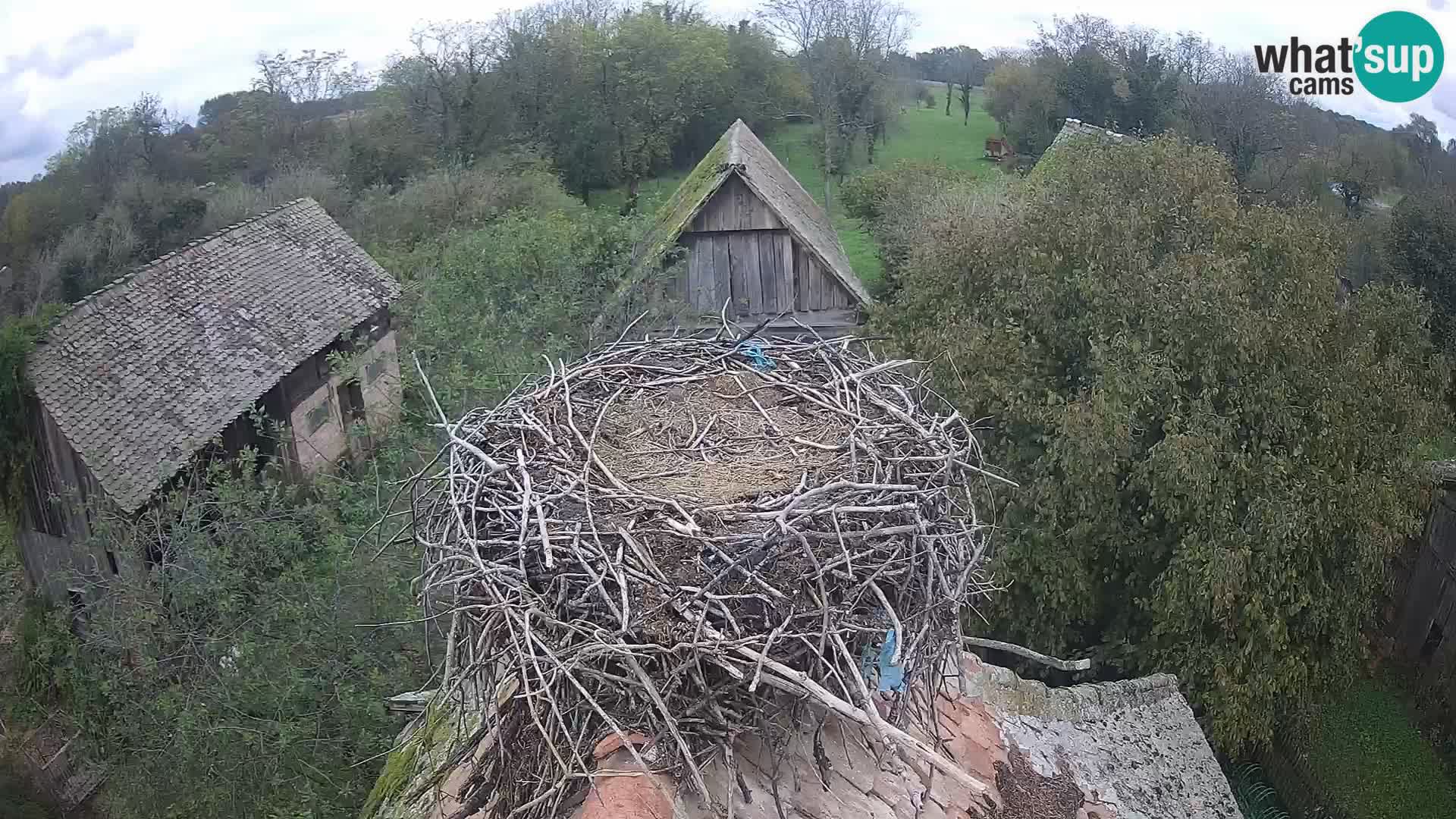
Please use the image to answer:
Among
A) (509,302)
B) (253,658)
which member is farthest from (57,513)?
(509,302)

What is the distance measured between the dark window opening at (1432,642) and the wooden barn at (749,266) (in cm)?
722

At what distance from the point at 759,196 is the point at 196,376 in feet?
24.3

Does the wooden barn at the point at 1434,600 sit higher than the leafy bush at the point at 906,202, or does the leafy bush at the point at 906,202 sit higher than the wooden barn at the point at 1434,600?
the leafy bush at the point at 906,202

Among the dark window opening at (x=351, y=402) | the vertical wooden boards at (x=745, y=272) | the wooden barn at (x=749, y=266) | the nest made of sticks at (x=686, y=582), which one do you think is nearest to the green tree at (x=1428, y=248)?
the wooden barn at (x=749, y=266)

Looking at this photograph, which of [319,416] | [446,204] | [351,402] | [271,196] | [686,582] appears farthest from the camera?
[271,196]

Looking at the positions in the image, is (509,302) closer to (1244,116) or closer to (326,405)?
(326,405)

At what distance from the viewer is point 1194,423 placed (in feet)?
23.5

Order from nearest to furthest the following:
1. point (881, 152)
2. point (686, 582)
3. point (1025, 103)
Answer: point (686, 582) → point (1025, 103) → point (881, 152)

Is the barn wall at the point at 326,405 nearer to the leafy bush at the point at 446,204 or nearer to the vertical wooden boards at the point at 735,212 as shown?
the vertical wooden boards at the point at 735,212

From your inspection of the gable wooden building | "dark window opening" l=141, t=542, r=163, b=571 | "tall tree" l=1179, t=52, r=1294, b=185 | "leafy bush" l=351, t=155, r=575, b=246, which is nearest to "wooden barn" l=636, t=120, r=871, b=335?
the gable wooden building

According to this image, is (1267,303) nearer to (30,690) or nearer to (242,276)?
(242,276)

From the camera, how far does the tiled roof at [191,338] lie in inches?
409

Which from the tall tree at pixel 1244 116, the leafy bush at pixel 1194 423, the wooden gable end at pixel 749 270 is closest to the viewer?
the leafy bush at pixel 1194 423

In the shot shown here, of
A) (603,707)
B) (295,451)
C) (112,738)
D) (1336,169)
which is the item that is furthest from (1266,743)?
(1336,169)
